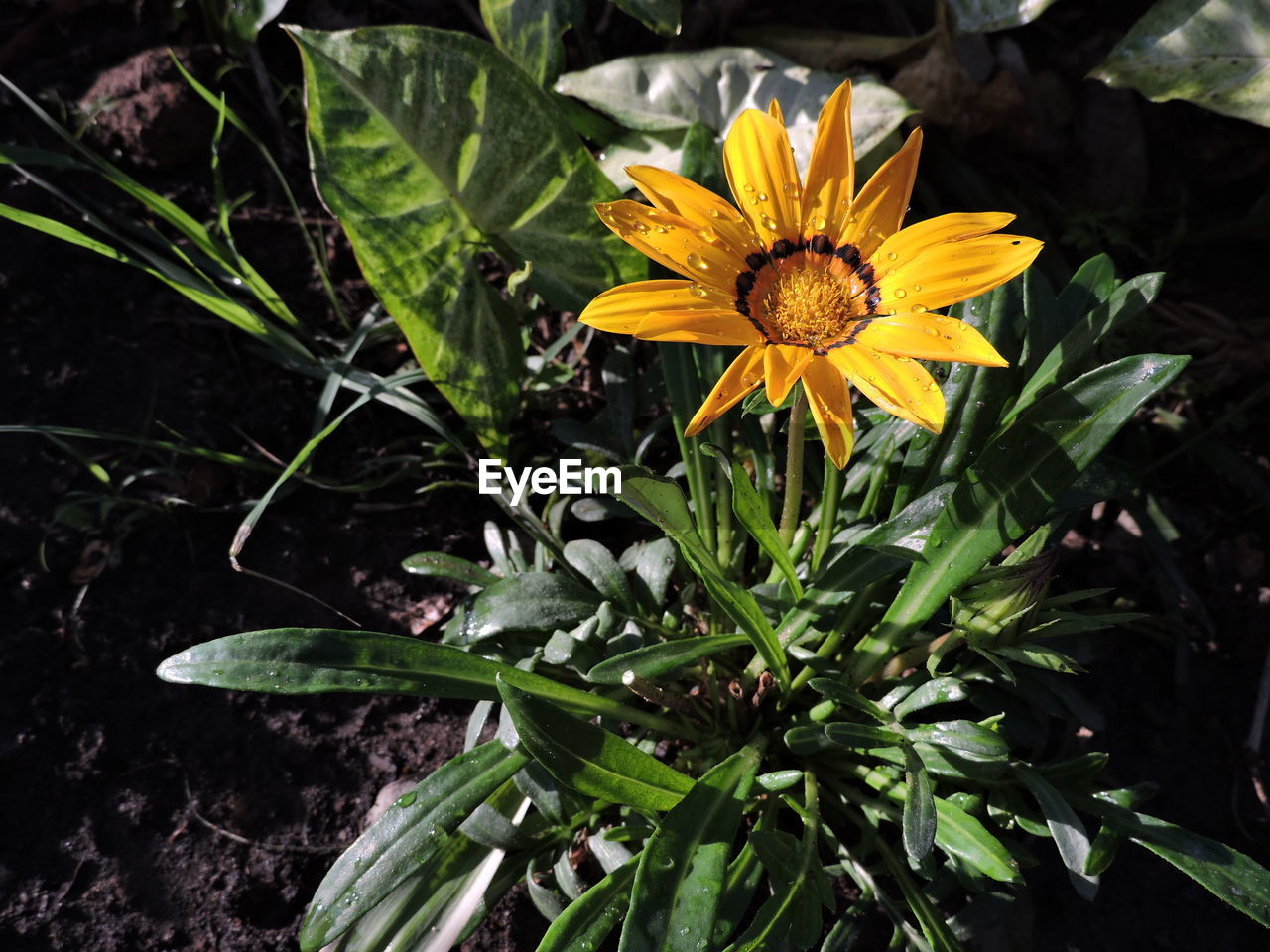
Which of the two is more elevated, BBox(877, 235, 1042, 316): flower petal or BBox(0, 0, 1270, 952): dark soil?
BBox(877, 235, 1042, 316): flower petal

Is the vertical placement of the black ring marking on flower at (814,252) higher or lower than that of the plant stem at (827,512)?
higher

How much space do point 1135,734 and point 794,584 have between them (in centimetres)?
85

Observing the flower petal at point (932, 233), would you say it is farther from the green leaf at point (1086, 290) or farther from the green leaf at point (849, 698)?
the green leaf at point (849, 698)

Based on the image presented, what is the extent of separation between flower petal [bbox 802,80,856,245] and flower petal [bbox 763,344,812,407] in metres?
0.27

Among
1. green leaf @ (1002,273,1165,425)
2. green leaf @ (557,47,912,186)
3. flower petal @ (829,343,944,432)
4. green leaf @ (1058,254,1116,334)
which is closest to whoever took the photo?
flower petal @ (829,343,944,432)

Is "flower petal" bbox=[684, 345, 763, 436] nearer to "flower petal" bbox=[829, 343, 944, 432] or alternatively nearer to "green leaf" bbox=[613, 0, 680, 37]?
"flower petal" bbox=[829, 343, 944, 432]

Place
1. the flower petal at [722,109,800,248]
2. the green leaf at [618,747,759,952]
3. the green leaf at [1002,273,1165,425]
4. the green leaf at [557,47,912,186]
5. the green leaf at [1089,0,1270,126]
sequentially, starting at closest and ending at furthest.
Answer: the green leaf at [618,747,759,952] → the flower petal at [722,109,800,248] → the green leaf at [1002,273,1165,425] → the green leaf at [1089,0,1270,126] → the green leaf at [557,47,912,186]

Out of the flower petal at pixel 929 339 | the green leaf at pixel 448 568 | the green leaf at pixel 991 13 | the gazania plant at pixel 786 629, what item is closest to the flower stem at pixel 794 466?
the gazania plant at pixel 786 629

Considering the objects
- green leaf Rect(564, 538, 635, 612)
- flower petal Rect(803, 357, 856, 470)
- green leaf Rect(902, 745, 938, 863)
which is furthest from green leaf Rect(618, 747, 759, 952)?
flower petal Rect(803, 357, 856, 470)

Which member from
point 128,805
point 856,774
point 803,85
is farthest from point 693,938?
point 803,85

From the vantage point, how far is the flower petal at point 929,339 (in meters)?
1.02

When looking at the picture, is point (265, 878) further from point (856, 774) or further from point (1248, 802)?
point (1248, 802)

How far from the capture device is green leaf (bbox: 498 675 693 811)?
3.76ft

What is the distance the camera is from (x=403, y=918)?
4.60ft
